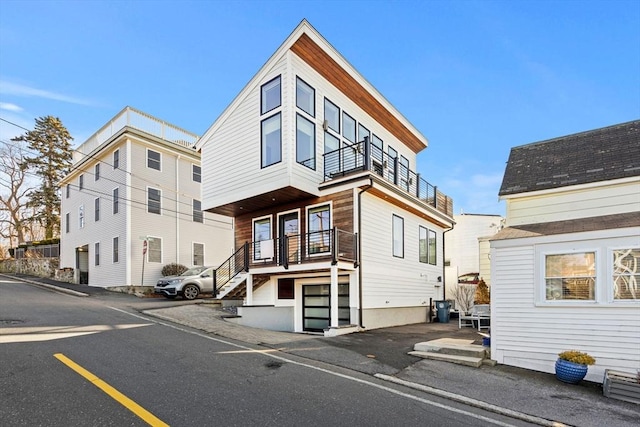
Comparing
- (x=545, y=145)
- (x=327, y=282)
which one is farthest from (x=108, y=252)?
(x=545, y=145)

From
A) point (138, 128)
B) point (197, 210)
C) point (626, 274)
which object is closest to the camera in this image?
point (626, 274)

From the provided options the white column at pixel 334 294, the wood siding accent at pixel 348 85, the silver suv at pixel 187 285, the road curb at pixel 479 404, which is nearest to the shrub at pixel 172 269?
the silver suv at pixel 187 285

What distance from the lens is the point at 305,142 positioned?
12773mm

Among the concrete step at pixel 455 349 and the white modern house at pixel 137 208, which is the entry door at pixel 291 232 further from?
the white modern house at pixel 137 208

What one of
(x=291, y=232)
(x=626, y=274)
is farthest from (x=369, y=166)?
(x=626, y=274)

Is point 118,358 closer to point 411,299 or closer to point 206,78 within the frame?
point 411,299

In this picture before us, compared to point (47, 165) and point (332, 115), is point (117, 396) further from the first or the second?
point (47, 165)

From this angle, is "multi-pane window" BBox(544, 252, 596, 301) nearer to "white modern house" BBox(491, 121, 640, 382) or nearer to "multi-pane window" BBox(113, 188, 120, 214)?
"white modern house" BBox(491, 121, 640, 382)

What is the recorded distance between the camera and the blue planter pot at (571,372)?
6961mm

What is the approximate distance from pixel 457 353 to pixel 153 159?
66.5 ft

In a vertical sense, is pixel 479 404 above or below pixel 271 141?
below

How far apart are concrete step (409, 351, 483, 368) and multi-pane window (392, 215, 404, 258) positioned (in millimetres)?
6230

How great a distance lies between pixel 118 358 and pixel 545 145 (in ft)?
39.8

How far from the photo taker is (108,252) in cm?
2156
